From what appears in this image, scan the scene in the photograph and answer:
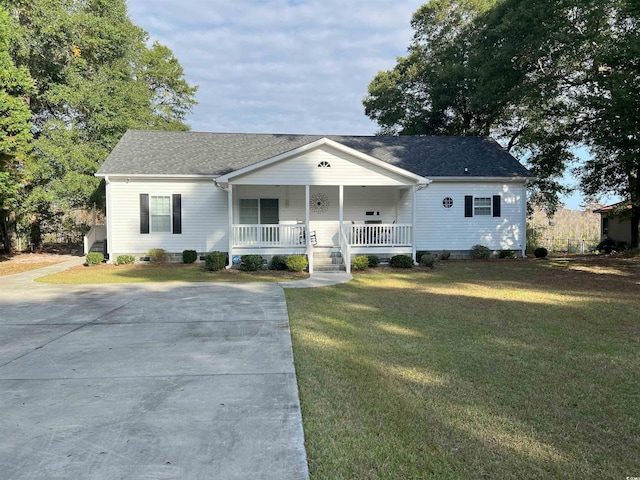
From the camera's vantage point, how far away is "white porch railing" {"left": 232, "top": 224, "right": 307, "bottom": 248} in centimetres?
1405

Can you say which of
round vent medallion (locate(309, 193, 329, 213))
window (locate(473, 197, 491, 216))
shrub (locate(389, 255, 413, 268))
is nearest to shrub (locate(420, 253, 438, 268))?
shrub (locate(389, 255, 413, 268))

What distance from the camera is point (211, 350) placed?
16.7ft

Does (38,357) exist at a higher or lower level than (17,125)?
lower

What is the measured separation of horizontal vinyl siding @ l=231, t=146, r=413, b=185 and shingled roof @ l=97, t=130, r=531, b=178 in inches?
96.0

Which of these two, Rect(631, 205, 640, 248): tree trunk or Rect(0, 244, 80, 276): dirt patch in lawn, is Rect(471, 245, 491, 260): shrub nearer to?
Rect(631, 205, 640, 248): tree trunk

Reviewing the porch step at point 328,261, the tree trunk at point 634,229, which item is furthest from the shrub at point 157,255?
the tree trunk at point 634,229

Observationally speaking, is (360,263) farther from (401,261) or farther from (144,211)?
(144,211)

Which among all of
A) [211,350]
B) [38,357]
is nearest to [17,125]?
[38,357]

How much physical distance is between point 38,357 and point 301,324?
11.5ft

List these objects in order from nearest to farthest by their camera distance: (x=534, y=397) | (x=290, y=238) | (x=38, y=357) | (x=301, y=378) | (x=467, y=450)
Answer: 1. (x=467, y=450)
2. (x=534, y=397)
3. (x=301, y=378)
4. (x=38, y=357)
5. (x=290, y=238)

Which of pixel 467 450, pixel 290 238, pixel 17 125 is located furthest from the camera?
pixel 290 238

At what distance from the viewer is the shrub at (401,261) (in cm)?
1370

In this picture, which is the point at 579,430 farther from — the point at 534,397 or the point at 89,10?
the point at 89,10

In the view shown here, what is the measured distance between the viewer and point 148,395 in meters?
3.74
